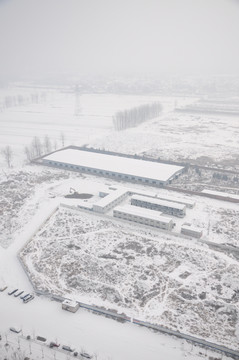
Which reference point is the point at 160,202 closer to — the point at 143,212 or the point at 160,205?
the point at 160,205

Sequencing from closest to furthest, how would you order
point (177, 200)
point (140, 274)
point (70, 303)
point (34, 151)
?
point (70, 303) < point (140, 274) < point (177, 200) < point (34, 151)

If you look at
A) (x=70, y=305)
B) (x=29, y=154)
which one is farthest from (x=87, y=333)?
(x=29, y=154)

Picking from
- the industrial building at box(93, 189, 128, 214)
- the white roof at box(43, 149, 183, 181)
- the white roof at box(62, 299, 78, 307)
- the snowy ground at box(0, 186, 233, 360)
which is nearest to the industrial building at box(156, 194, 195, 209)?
the industrial building at box(93, 189, 128, 214)

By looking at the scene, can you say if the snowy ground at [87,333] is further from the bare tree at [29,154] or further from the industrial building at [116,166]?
the bare tree at [29,154]

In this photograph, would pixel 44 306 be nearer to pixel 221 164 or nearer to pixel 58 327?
pixel 58 327

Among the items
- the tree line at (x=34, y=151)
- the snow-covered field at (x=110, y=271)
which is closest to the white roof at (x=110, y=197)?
the snow-covered field at (x=110, y=271)
